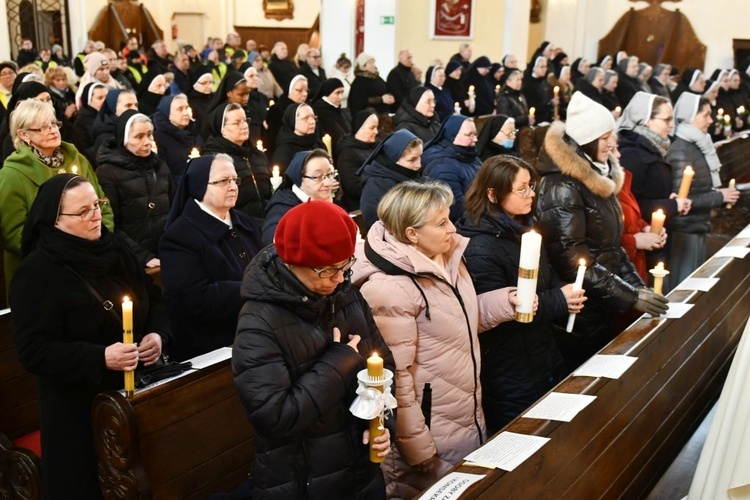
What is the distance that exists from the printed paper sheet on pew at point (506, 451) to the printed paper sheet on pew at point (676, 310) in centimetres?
137

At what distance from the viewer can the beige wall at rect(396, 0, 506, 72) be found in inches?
575

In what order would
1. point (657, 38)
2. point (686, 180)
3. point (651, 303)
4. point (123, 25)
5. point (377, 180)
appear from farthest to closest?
point (123, 25) → point (657, 38) → point (377, 180) → point (686, 180) → point (651, 303)

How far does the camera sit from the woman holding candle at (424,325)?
2920 millimetres

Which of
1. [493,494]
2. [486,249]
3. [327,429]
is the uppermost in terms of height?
[486,249]

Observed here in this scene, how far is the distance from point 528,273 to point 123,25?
20270mm

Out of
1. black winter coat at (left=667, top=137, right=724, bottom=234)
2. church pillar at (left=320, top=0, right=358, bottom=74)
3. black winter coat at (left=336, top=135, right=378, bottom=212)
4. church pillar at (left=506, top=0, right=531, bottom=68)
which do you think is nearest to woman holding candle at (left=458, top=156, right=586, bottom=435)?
black winter coat at (left=667, top=137, right=724, bottom=234)

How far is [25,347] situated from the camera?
2.96 metres

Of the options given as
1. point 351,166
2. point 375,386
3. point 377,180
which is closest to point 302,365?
point 375,386

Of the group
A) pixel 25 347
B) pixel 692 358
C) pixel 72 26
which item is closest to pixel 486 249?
pixel 692 358

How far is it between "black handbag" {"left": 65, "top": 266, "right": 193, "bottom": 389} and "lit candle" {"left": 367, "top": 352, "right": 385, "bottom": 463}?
0.88 m

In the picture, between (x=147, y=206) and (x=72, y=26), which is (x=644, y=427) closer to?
(x=147, y=206)

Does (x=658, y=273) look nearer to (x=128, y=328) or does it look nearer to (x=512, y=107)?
(x=128, y=328)

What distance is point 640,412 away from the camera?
3264 millimetres

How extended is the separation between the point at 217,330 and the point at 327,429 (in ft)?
4.42
